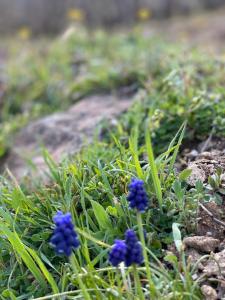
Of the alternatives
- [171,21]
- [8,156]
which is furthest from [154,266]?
[171,21]

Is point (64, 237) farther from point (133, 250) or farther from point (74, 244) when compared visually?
point (133, 250)

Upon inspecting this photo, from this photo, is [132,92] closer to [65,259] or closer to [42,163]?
[42,163]

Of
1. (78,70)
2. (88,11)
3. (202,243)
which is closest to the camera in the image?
(202,243)

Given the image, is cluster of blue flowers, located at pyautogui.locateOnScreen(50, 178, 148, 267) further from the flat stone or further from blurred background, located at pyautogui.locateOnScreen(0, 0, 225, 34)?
blurred background, located at pyautogui.locateOnScreen(0, 0, 225, 34)

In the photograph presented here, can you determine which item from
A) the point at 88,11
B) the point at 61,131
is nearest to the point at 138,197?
the point at 61,131

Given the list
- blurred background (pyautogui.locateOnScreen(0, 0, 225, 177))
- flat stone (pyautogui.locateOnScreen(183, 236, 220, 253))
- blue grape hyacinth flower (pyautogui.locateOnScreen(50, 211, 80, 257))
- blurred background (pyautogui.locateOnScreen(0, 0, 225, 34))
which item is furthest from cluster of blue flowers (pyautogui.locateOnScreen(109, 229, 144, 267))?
blurred background (pyautogui.locateOnScreen(0, 0, 225, 34))
